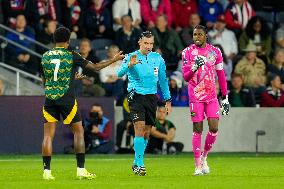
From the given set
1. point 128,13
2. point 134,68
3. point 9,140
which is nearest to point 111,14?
point 128,13

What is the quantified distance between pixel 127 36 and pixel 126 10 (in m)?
1.17

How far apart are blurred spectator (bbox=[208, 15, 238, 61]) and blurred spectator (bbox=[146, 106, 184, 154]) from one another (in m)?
4.10

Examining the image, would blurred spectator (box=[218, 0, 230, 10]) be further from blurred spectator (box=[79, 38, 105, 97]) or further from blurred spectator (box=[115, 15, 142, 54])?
blurred spectator (box=[79, 38, 105, 97])

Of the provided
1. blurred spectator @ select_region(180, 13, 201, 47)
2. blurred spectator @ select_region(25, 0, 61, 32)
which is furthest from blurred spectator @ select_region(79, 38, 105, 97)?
Answer: blurred spectator @ select_region(180, 13, 201, 47)

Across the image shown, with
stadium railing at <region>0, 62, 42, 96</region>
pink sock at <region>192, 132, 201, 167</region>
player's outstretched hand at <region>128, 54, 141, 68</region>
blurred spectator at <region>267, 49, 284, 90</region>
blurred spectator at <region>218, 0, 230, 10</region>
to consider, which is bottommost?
pink sock at <region>192, 132, 201, 167</region>

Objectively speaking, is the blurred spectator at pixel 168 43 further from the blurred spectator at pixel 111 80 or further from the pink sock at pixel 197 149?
the pink sock at pixel 197 149

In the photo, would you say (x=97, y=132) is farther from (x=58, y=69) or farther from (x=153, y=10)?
(x=58, y=69)

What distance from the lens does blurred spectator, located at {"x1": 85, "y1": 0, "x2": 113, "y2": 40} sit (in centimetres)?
2959

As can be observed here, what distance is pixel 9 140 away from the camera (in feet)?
85.3

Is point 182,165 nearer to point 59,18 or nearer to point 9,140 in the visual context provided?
point 9,140

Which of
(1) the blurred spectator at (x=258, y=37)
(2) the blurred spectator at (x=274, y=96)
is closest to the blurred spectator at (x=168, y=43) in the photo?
(1) the blurred spectator at (x=258, y=37)

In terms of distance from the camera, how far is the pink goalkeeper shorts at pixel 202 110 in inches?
722

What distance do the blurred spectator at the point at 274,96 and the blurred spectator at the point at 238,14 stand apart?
3.07 meters

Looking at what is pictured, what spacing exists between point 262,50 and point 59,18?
5974 mm
